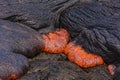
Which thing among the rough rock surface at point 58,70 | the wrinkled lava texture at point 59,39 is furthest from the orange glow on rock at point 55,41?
the rough rock surface at point 58,70

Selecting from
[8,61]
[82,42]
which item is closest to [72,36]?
[82,42]

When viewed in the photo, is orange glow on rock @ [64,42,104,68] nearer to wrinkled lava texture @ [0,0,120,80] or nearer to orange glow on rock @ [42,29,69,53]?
wrinkled lava texture @ [0,0,120,80]

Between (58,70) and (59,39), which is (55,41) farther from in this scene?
(58,70)

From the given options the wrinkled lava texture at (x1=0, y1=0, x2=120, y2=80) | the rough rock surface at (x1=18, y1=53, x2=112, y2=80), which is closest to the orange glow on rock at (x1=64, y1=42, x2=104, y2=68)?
the wrinkled lava texture at (x1=0, y1=0, x2=120, y2=80)

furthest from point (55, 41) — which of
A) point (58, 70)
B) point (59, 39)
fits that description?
point (58, 70)

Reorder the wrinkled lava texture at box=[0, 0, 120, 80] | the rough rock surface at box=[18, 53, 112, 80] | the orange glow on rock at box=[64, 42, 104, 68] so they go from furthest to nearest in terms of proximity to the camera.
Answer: the orange glow on rock at box=[64, 42, 104, 68]
the wrinkled lava texture at box=[0, 0, 120, 80]
the rough rock surface at box=[18, 53, 112, 80]

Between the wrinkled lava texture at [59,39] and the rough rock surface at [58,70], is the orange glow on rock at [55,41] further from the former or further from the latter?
the rough rock surface at [58,70]
